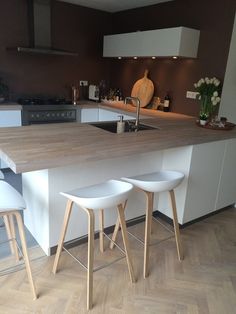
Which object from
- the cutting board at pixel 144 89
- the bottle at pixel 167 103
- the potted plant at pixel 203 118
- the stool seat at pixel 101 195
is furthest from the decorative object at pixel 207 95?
the stool seat at pixel 101 195

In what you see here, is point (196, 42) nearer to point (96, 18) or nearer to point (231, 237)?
point (96, 18)

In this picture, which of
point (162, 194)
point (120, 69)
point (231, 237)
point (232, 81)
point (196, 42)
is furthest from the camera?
point (120, 69)

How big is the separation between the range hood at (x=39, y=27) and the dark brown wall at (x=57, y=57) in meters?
0.12

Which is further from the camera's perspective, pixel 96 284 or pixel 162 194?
pixel 162 194

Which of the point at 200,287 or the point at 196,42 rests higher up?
the point at 196,42

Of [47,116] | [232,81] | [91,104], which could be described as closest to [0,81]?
[47,116]

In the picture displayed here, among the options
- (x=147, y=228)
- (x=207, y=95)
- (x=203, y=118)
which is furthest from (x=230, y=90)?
(x=147, y=228)

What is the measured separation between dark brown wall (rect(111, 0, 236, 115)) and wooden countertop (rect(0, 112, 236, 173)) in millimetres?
1157

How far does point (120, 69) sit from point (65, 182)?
3.14 meters

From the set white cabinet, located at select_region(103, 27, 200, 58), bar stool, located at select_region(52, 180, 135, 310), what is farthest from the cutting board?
bar stool, located at select_region(52, 180, 135, 310)

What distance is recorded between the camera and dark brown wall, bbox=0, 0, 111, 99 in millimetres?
3725

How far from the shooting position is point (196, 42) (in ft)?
11.2

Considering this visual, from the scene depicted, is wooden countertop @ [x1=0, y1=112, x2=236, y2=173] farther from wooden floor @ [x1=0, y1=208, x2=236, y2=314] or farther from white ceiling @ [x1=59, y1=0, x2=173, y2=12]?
white ceiling @ [x1=59, y1=0, x2=173, y2=12]

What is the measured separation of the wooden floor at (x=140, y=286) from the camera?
67.1 inches
